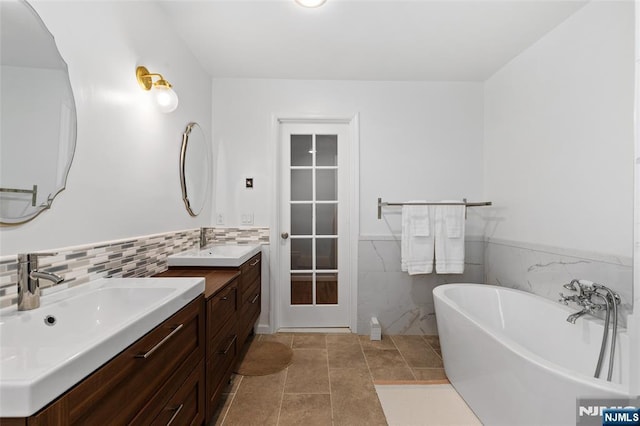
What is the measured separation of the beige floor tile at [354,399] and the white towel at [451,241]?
46.5 inches

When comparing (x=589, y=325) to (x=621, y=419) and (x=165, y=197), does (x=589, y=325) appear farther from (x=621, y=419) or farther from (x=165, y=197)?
(x=165, y=197)

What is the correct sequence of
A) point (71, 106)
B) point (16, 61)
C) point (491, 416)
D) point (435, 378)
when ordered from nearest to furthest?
1. point (16, 61)
2. point (71, 106)
3. point (491, 416)
4. point (435, 378)

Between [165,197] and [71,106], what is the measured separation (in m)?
0.83

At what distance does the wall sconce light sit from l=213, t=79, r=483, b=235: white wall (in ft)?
3.22

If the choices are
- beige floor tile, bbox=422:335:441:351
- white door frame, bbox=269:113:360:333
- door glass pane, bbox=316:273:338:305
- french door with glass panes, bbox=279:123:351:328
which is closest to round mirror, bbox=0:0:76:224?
white door frame, bbox=269:113:360:333

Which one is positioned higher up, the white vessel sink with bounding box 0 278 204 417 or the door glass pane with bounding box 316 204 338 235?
the door glass pane with bounding box 316 204 338 235

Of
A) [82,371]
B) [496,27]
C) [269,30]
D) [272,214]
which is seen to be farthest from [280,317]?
[496,27]

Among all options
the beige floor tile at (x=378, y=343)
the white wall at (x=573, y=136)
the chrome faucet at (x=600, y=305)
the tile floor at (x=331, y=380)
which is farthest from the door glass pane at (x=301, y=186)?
the chrome faucet at (x=600, y=305)

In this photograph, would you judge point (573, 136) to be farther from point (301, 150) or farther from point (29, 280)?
point (29, 280)

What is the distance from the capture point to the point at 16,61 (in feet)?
3.21

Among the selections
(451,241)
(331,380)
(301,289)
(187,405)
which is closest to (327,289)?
(301,289)

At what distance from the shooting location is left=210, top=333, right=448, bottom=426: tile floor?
5.57ft

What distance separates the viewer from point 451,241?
2.63m

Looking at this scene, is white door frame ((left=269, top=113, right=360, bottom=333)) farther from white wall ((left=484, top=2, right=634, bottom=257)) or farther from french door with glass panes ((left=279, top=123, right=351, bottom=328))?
white wall ((left=484, top=2, right=634, bottom=257))
